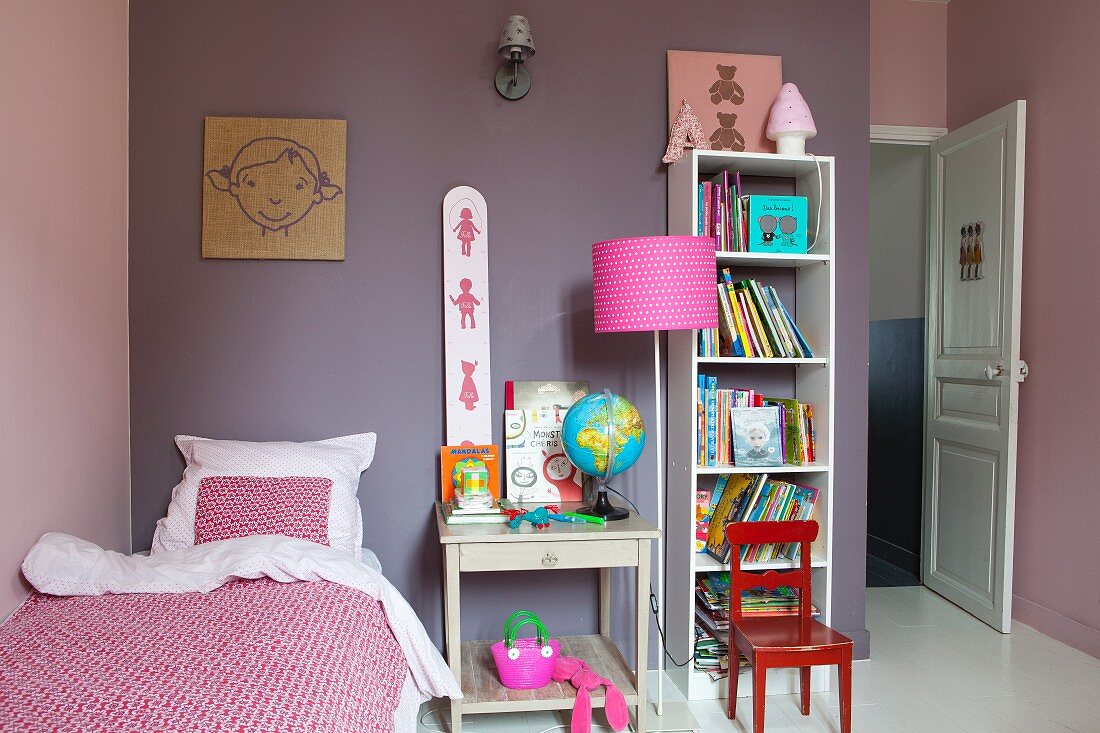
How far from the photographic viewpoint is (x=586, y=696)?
251 centimetres

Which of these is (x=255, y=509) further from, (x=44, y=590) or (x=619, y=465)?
(x=619, y=465)

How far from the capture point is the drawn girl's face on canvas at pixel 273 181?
286 cm

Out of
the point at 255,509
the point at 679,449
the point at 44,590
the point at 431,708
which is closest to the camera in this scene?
the point at 44,590

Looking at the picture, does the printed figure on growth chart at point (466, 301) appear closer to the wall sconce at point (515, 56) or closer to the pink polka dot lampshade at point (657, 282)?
the pink polka dot lampshade at point (657, 282)

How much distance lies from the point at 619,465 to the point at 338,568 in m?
0.88

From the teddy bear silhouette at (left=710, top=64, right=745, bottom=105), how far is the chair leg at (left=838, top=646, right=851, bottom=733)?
191cm

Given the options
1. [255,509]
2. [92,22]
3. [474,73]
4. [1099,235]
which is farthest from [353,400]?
[1099,235]

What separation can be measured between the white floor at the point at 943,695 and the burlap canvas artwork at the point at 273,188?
162 centimetres

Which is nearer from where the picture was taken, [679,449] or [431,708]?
[431,708]

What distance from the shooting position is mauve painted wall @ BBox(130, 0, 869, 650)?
2871 mm

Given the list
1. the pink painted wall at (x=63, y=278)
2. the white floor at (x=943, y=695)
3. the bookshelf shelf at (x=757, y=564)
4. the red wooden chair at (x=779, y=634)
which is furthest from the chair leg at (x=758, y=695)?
the pink painted wall at (x=63, y=278)

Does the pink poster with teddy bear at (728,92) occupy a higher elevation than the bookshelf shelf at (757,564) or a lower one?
higher

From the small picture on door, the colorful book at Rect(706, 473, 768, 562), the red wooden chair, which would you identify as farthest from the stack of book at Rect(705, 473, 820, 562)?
the small picture on door

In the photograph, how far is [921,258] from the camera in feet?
14.9
